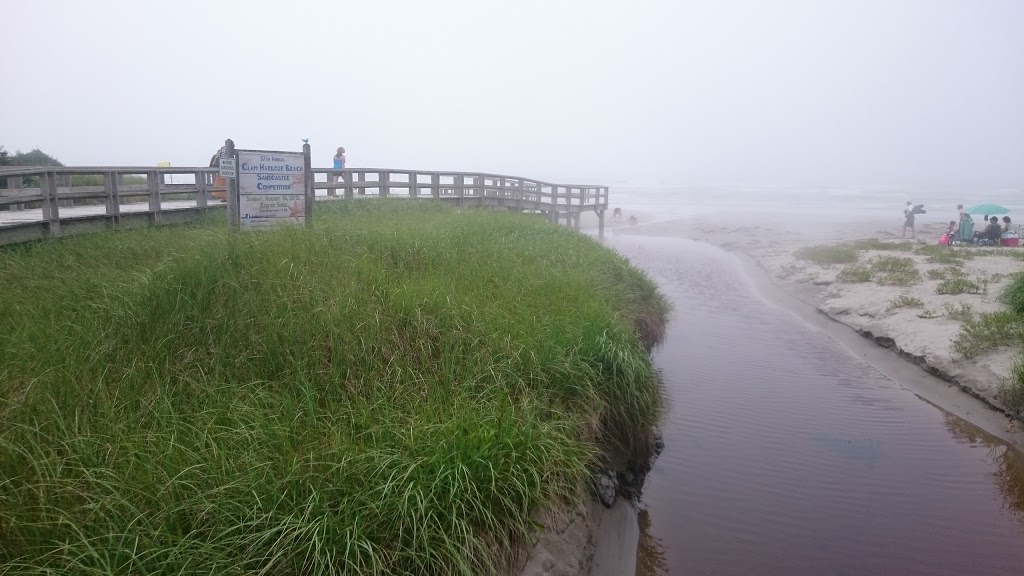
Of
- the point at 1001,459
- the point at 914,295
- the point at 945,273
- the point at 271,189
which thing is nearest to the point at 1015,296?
the point at 914,295

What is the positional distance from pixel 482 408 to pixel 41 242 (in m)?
7.56

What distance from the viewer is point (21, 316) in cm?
618

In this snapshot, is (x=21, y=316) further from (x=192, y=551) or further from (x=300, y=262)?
(x=192, y=551)

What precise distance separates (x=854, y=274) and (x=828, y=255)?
4.09 metres

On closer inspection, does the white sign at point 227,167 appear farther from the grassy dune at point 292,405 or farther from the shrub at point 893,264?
the shrub at point 893,264

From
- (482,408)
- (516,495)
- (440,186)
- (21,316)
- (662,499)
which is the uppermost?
(440,186)

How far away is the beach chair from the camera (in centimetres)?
2133

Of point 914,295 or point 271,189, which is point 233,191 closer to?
point 271,189

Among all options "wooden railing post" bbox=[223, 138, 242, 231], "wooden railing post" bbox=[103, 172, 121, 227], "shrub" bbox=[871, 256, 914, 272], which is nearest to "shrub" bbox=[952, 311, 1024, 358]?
"shrub" bbox=[871, 256, 914, 272]

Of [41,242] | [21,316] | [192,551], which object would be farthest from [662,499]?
[41,242]

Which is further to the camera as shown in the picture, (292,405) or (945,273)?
(945,273)

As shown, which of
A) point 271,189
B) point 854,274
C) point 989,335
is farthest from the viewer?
point 854,274

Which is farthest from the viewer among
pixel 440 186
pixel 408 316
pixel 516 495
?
pixel 440 186

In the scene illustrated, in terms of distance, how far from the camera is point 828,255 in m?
20.3
